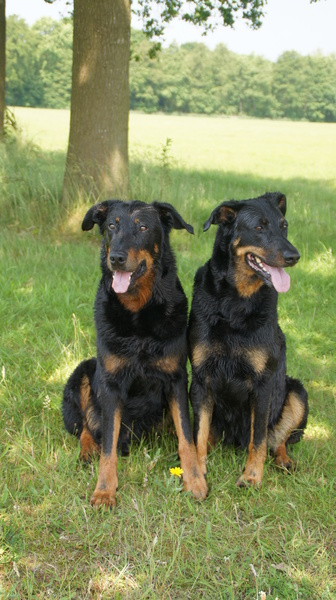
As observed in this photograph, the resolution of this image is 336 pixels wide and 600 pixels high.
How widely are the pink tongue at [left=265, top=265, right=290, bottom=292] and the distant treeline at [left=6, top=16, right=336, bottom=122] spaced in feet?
204

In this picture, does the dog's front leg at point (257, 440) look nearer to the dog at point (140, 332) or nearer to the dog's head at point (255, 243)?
the dog at point (140, 332)

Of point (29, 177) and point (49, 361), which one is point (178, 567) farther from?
point (29, 177)

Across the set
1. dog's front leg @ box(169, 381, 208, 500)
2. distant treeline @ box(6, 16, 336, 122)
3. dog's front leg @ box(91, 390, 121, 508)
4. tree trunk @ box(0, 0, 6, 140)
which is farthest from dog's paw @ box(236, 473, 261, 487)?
distant treeline @ box(6, 16, 336, 122)

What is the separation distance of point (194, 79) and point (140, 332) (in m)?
86.2

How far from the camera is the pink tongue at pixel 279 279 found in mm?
3131

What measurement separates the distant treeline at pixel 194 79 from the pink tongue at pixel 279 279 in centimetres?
6206

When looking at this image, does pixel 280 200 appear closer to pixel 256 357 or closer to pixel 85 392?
pixel 256 357

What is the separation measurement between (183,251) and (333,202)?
5.78 meters

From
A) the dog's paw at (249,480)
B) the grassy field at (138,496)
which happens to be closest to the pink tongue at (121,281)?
the grassy field at (138,496)

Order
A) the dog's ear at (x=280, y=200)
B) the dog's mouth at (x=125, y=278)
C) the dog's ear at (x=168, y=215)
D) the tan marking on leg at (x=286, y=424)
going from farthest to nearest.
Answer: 1. the tan marking on leg at (x=286, y=424)
2. the dog's ear at (x=280, y=200)
3. the dog's ear at (x=168, y=215)
4. the dog's mouth at (x=125, y=278)

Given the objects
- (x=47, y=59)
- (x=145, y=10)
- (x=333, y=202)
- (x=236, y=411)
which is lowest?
(x=236, y=411)

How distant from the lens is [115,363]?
3.34 metres

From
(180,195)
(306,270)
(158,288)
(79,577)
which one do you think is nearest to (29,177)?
(180,195)

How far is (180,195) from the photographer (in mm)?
8602
